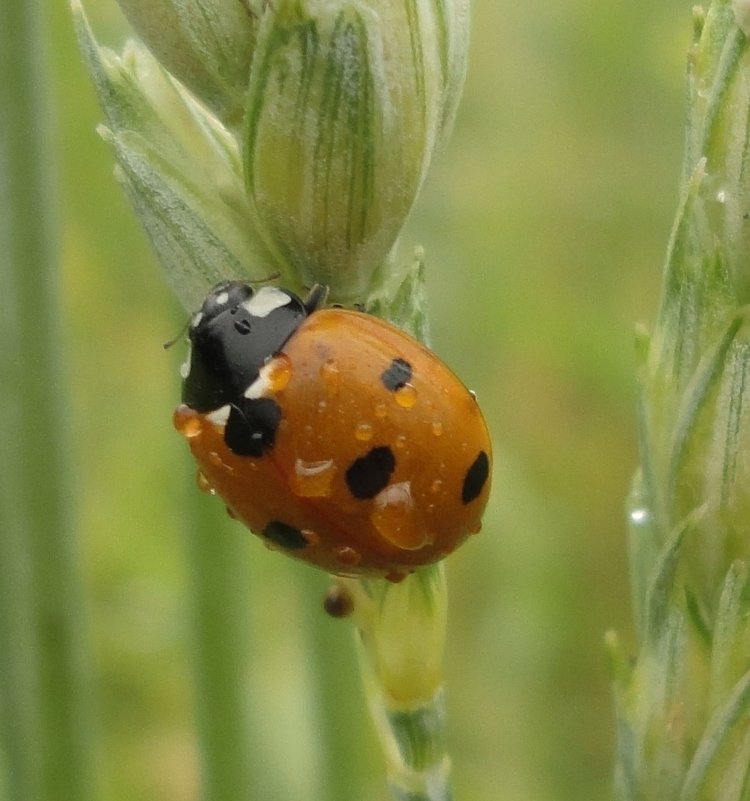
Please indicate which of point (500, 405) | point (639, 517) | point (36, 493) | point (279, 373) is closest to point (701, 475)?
point (639, 517)

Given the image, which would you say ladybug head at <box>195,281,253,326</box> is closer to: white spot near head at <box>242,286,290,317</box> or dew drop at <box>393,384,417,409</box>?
white spot near head at <box>242,286,290,317</box>

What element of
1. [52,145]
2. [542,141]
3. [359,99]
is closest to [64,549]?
[52,145]

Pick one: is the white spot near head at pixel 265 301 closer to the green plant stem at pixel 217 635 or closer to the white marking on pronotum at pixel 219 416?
the white marking on pronotum at pixel 219 416

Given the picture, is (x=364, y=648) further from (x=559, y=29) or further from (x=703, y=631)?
(x=559, y=29)

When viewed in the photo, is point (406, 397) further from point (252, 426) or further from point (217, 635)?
point (217, 635)

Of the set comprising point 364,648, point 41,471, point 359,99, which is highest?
point 359,99

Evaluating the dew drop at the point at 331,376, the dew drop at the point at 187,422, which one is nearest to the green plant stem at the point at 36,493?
the dew drop at the point at 187,422

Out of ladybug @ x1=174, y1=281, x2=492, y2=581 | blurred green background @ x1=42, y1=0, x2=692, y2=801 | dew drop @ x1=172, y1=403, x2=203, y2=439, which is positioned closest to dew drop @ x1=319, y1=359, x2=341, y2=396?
ladybug @ x1=174, y1=281, x2=492, y2=581
